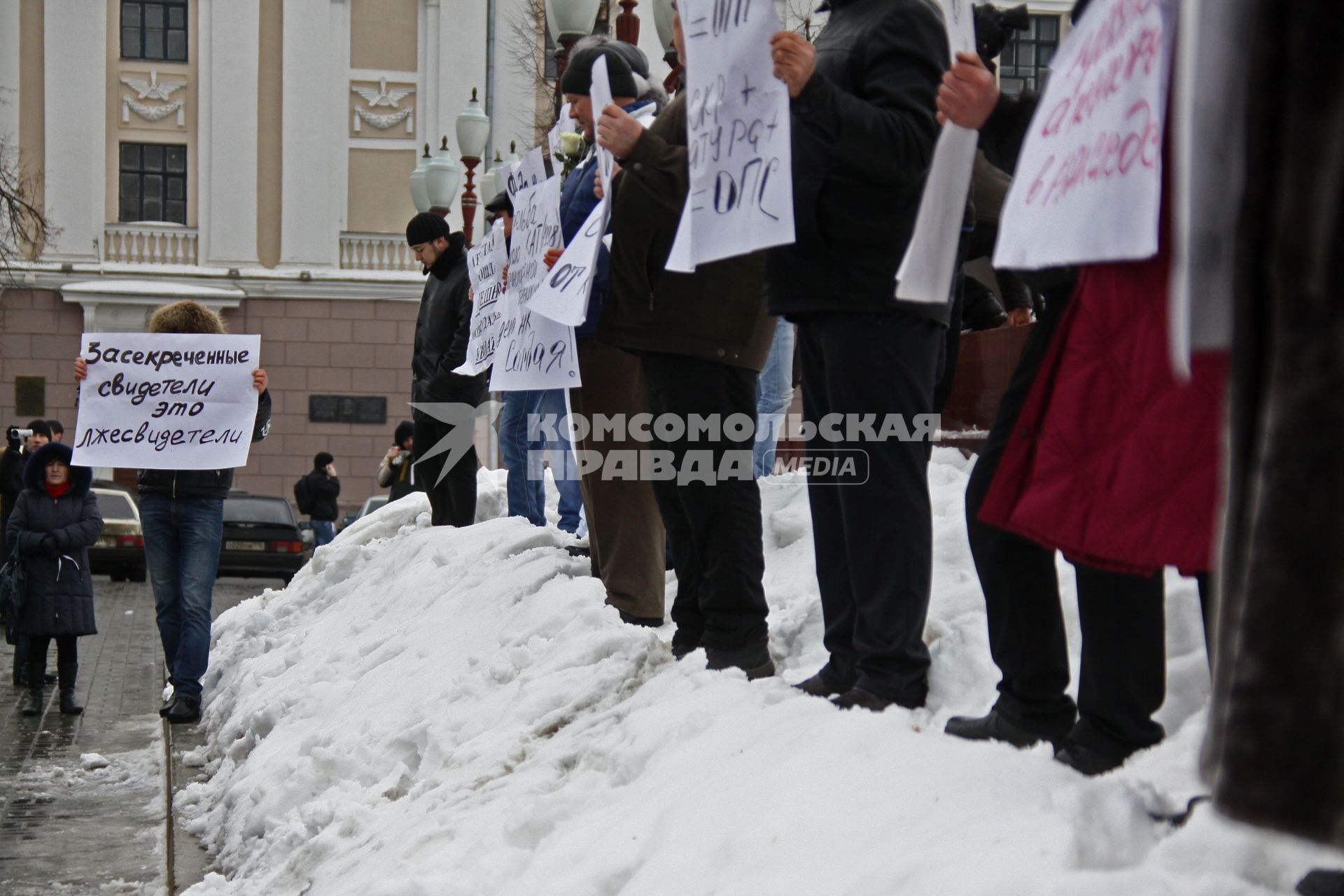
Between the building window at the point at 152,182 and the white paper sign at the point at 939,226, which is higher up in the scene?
the building window at the point at 152,182

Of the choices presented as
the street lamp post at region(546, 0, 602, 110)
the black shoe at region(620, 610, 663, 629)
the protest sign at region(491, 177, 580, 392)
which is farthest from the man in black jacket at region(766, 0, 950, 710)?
the street lamp post at region(546, 0, 602, 110)

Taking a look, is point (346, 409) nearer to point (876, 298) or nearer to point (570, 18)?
point (570, 18)

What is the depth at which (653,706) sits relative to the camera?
14.2 feet

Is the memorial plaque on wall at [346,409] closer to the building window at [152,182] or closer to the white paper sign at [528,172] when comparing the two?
the building window at [152,182]

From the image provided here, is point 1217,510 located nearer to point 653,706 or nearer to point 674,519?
point 653,706

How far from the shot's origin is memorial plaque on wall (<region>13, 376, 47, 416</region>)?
30203mm

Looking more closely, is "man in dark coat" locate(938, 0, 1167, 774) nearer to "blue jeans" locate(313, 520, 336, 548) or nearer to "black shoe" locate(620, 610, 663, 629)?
"black shoe" locate(620, 610, 663, 629)

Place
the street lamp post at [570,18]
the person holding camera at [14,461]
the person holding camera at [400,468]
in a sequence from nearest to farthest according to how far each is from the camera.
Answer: the street lamp post at [570,18] < the person holding camera at [14,461] < the person holding camera at [400,468]

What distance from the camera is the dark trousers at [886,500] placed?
3916 mm

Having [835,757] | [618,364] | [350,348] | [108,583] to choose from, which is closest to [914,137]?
[835,757]

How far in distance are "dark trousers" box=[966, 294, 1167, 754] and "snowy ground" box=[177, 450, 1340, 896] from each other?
0.13 m

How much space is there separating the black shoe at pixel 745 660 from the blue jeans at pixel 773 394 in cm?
295

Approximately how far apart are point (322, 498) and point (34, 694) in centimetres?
1376

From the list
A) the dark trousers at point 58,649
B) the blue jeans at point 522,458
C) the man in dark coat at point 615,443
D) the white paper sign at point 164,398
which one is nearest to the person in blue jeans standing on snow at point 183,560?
the white paper sign at point 164,398
